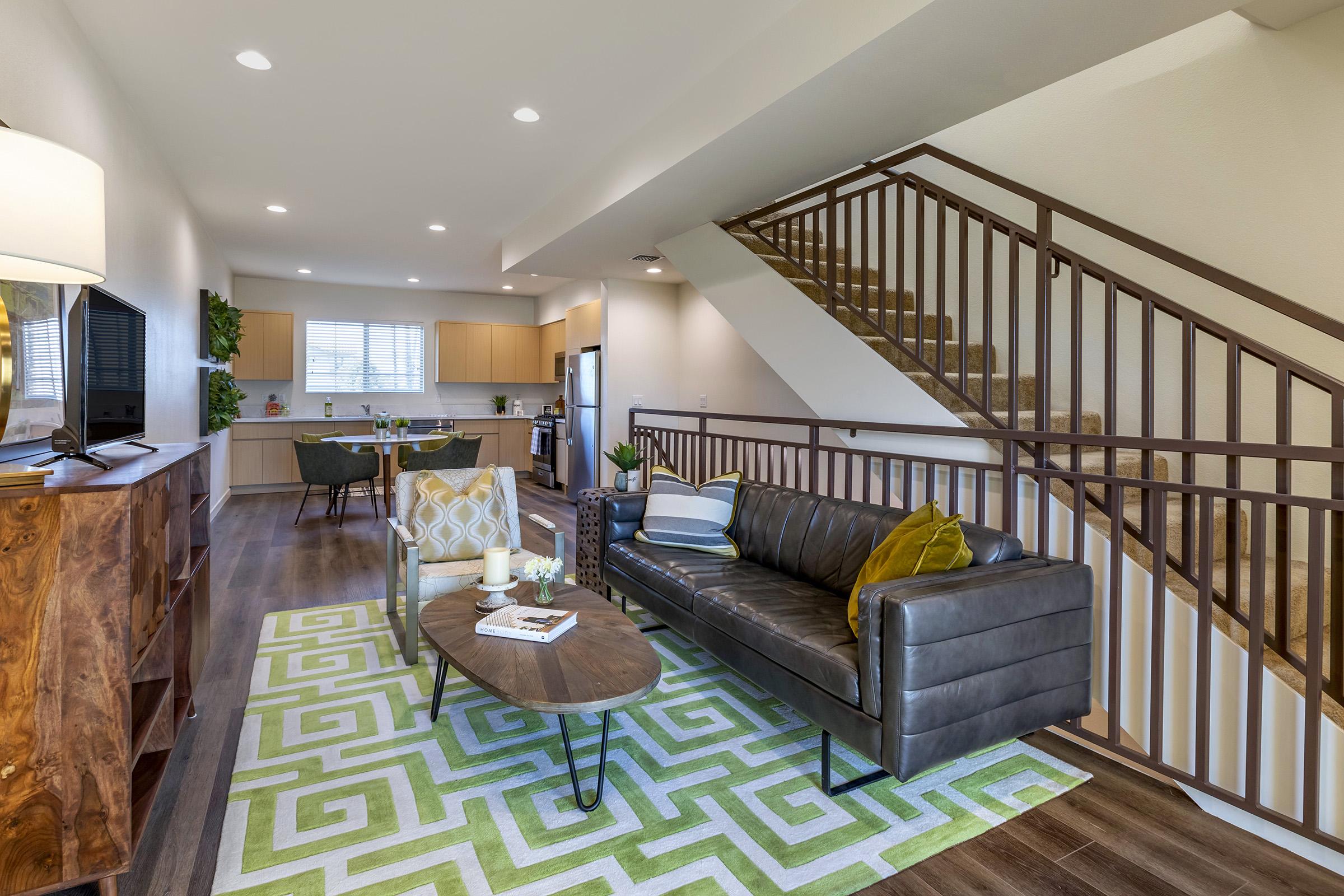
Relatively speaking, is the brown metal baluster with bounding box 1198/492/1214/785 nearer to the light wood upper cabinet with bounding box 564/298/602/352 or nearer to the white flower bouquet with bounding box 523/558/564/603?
the white flower bouquet with bounding box 523/558/564/603

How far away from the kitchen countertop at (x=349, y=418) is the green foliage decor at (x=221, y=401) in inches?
53.4

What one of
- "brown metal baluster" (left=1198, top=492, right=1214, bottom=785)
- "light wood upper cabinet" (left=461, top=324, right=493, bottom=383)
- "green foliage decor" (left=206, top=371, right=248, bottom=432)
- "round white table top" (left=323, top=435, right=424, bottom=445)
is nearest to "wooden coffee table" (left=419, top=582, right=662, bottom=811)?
"brown metal baluster" (left=1198, top=492, right=1214, bottom=785)

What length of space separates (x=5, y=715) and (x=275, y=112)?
3.33 m

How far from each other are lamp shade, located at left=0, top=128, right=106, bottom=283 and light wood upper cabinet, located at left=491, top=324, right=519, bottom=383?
8219mm

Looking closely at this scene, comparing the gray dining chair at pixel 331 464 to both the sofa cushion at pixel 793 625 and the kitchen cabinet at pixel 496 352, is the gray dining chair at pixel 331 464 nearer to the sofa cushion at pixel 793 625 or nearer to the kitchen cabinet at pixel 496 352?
the kitchen cabinet at pixel 496 352

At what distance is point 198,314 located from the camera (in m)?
5.74

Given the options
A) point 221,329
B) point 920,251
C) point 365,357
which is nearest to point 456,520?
point 920,251

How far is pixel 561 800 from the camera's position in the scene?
82.1 inches

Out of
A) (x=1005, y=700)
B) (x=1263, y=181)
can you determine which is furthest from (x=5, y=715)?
(x=1263, y=181)

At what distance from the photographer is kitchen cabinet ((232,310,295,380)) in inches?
327

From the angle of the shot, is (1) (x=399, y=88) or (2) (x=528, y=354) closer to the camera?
(1) (x=399, y=88)

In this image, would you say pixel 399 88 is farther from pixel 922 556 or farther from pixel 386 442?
pixel 386 442

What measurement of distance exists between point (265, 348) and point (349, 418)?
4.18ft

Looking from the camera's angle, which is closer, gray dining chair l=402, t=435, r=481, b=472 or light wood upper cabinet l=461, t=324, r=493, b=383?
gray dining chair l=402, t=435, r=481, b=472
